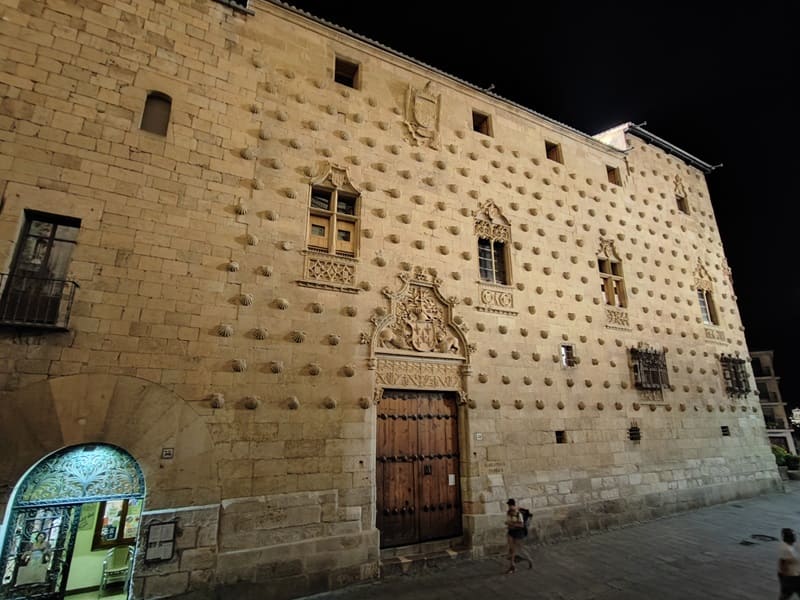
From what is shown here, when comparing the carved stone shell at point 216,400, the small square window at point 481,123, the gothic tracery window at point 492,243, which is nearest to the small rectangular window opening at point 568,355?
the gothic tracery window at point 492,243

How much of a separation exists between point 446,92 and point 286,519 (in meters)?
9.61

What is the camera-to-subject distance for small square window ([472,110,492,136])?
10125 mm

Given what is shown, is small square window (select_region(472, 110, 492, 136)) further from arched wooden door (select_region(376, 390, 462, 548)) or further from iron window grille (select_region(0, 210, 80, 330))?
iron window grille (select_region(0, 210, 80, 330))

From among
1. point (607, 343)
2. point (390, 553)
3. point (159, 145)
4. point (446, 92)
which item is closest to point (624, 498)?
point (607, 343)

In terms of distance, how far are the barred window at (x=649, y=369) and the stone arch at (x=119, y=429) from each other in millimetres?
9997

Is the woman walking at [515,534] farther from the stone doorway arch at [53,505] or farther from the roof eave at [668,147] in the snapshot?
the roof eave at [668,147]

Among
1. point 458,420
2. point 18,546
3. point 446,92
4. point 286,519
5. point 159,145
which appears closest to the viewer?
point 18,546

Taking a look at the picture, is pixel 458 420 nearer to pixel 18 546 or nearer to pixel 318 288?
pixel 318 288

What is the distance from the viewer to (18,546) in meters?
4.84

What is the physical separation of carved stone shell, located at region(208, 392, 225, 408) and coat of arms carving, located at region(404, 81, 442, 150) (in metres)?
6.50

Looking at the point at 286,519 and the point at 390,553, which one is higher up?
the point at 286,519

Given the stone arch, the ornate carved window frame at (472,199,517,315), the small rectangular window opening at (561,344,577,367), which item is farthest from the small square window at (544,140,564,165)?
the stone arch

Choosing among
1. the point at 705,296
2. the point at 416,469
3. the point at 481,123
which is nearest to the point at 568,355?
the point at 416,469

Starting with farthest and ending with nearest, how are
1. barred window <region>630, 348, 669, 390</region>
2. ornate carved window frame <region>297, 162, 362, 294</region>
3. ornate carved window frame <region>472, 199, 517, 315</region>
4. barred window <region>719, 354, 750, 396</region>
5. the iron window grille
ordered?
barred window <region>719, 354, 750, 396</region>, barred window <region>630, 348, 669, 390</region>, ornate carved window frame <region>472, 199, 517, 315</region>, ornate carved window frame <region>297, 162, 362, 294</region>, the iron window grille
